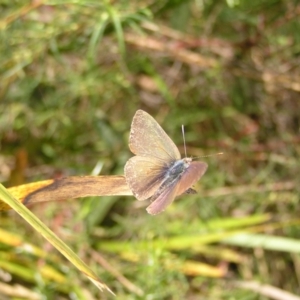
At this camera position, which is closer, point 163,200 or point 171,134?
point 163,200

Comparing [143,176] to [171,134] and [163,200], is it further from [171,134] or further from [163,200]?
[171,134]

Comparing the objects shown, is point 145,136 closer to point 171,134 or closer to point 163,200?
point 163,200

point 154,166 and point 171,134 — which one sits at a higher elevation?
point 154,166

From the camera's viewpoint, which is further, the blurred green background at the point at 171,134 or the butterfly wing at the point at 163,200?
the blurred green background at the point at 171,134

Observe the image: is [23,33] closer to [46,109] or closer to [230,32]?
[46,109]

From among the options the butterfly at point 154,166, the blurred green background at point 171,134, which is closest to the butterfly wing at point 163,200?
the butterfly at point 154,166

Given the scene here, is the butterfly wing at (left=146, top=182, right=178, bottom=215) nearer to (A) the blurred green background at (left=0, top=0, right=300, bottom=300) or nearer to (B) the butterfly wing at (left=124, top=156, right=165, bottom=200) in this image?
(B) the butterfly wing at (left=124, top=156, right=165, bottom=200)

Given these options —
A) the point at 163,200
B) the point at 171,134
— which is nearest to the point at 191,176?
the point at 163,200

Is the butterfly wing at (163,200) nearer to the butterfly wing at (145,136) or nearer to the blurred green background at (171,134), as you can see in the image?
the butterfly wing at (145,136)
